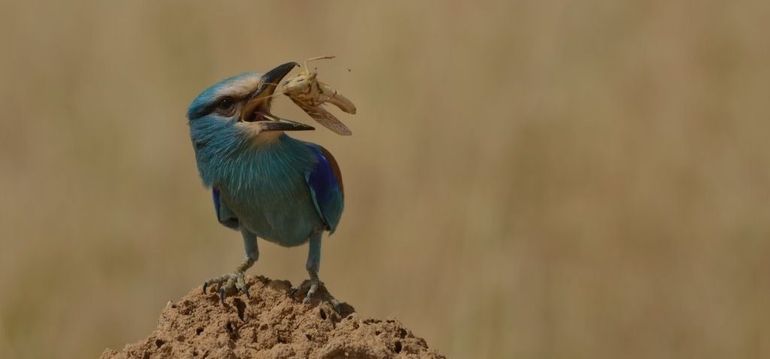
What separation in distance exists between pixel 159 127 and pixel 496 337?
2.09 metres

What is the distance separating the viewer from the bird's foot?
4.32m

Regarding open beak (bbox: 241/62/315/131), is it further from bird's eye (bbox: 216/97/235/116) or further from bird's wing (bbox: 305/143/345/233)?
bird's wing (bbox: 305/143/345/233)

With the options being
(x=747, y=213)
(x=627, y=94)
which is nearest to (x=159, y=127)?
(x=627, y=94)

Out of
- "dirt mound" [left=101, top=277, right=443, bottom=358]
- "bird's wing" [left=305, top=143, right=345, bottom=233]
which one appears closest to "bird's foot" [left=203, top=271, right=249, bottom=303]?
"dirt mound" [left=101, top=277, right=443, bottom=358]

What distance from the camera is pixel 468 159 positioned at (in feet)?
27.9

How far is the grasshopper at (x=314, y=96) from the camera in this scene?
184 inches

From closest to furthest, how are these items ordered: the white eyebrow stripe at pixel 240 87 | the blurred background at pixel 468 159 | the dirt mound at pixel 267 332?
the dirt mound at pixel 267 332
the white eyebrow stripe at pixel 240 87
the blurred background at pixel 468 159

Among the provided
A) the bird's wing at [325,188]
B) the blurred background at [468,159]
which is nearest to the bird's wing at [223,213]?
the bird's wing at [325,188]

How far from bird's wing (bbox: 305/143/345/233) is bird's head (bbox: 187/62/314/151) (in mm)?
163

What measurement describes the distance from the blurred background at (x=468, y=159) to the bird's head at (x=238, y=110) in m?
2.71

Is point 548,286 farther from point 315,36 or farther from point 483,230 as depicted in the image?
point 315,36

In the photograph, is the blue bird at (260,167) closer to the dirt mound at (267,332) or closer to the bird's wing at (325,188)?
the bird's wing at (325,188)

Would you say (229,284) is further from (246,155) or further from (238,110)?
(238,110)

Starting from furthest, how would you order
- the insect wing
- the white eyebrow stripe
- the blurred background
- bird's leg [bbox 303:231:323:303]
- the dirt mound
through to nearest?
the blurred background < the insect wing < the white eyebrow stripe < bird's leg [bbox 303:231:323:303] < the dirt mound
